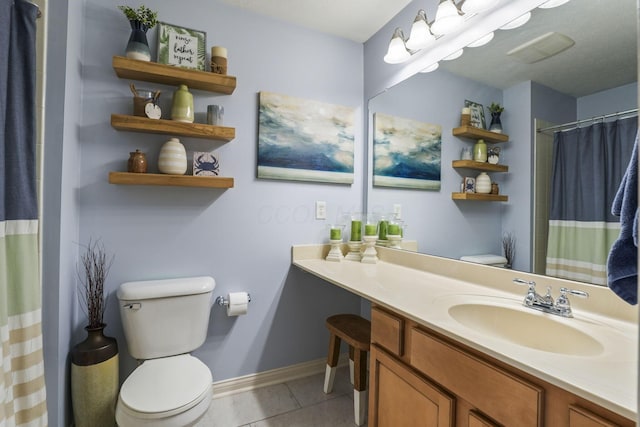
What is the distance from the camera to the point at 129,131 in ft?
5.24

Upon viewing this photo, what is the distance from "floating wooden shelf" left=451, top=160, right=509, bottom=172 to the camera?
1357mm

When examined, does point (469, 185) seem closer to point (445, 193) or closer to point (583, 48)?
point (445, 193)

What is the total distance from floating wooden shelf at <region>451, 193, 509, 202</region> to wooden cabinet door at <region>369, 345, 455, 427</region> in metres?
0.86

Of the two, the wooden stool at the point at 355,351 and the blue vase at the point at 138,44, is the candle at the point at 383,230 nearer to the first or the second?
the wooden stool at the point at 355,351

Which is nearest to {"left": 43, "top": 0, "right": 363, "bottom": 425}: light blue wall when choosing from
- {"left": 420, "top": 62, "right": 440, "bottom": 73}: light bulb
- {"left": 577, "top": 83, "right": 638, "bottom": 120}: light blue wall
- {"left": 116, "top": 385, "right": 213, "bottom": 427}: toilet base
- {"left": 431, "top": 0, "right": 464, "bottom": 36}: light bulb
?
{"left": 116, "top": 385, "right": 213, "bottom": 427}: toilet base

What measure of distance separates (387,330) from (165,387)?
981 millimetres

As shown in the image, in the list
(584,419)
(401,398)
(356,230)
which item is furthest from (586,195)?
(356,230)

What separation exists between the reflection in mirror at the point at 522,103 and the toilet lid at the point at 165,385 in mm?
1390

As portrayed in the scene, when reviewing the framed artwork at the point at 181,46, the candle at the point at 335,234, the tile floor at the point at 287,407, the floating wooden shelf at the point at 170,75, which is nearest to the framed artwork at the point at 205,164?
the floating wooden shelf at the point at 170,75

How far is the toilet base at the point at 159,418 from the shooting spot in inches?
44.1

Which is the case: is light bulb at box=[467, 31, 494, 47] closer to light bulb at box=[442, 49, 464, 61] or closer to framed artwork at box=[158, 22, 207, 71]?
light bulb at box=[442, 49, 464, 61]

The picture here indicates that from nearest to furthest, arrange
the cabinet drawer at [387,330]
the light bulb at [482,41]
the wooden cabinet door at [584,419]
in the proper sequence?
the wooden cabinet door at [584,419], the cabinet drawer at [387,330], the light bulb at [482,41]

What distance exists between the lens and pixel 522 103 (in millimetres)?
1259

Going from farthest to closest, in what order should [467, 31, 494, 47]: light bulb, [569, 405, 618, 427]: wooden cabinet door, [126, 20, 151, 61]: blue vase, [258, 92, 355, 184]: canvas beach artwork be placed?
[258, 92, 355, 184]: canvas beach artwork, [126, 20, 151, 61]: blue vase, [467, 31, 494, 47]: light bulb, [569, 405, 618, 427]: wooden cabinet door
